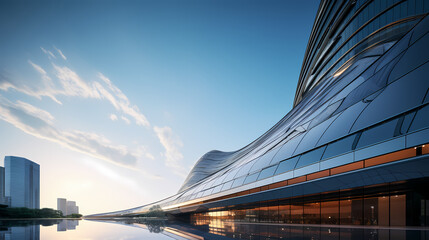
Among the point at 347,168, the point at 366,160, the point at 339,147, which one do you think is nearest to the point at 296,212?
the point at 339,147

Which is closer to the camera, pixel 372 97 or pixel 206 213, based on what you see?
pixel 372 97

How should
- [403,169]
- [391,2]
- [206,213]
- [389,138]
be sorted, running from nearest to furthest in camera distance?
[403,169] < [389,138] < [391,2] < [206,213]

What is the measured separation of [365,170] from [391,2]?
21.6m

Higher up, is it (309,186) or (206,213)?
(309,186)

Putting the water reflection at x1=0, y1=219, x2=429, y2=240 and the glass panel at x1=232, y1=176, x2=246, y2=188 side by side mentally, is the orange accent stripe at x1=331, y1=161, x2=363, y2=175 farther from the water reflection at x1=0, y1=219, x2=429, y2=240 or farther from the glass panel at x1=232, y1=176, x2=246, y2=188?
the glass panel at x1=232, y1=176, x2=246, y2=188

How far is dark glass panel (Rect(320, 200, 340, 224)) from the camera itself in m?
11.6

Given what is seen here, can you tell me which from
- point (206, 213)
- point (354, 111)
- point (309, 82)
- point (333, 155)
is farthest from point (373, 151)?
point (309, 82)

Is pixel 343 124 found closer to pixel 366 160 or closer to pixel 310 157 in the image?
pixel 310 157

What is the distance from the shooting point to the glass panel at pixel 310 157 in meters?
10.2

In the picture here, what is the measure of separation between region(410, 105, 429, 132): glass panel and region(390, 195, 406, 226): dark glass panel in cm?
384

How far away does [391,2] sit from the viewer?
21344mm

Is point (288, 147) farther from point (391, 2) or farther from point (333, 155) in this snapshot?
point (391, 2)

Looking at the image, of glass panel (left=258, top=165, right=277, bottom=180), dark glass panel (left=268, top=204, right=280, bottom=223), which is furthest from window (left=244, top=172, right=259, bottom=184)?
dark glass panel (left=268, top=204, right=280, bottom=223)

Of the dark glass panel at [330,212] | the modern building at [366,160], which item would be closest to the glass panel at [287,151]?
the modern building at [366,160]
